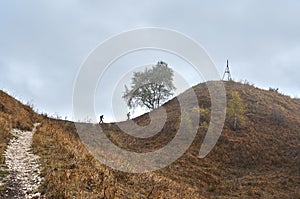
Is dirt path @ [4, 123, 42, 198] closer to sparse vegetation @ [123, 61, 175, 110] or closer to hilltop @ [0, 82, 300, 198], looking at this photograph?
hilltop @ [0, 82, 300, 198]

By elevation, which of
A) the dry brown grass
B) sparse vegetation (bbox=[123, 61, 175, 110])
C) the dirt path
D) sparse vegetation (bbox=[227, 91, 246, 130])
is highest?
sparse vegetation (bbox=[123, 61, 175, 110])

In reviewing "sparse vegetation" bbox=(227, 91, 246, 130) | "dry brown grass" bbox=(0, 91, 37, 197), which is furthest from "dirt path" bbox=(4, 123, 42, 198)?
"sparse vegetation" bbox=(227, 91, 246, 130)

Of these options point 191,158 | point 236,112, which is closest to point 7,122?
point 191,158

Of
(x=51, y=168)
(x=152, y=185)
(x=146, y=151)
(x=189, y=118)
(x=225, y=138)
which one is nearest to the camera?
(x=51, y=168)

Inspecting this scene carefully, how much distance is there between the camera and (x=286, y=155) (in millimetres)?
28328

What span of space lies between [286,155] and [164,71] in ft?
93.4

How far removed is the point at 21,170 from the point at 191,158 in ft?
62.4

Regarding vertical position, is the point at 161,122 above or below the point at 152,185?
above

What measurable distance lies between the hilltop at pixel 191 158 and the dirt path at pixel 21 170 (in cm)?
33

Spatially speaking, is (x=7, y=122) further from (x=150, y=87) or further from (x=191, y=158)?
(x=150, y=87)

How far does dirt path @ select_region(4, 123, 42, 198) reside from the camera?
836 centimetres

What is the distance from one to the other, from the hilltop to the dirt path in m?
0.33

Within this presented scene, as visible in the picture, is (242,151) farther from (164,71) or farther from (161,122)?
(164,71)

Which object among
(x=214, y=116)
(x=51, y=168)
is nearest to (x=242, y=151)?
(x=214, y=116)
